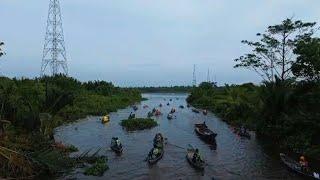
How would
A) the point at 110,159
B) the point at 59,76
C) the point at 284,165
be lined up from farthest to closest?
1. the point at 59,76
2. the point at 110,159
3. the point at 284,165

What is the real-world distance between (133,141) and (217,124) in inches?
738

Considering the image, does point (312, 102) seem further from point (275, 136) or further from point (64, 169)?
point (64, 169)

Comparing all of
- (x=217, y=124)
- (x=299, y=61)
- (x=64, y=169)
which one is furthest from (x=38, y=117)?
(x=217, y=124)

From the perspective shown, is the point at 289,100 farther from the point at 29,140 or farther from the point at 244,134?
the point at 29,140

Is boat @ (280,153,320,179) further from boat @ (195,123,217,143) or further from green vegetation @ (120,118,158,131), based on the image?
green vegetation @ (120,118,158,131)

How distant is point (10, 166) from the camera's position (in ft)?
82.9

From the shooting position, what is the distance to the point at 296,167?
94.8ft

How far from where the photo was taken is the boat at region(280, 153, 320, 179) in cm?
2688

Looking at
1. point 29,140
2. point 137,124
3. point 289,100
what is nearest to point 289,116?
point 289,100

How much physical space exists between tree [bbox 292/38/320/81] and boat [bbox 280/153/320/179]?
12.1 m

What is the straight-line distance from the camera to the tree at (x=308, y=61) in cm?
4116

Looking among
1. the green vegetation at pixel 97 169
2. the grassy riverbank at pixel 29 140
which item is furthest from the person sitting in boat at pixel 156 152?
the grassy riverbank at pixel 29 140

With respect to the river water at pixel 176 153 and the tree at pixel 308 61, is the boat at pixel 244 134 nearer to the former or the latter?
the river water at pixel 176 153

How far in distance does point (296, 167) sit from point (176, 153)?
1109cm
